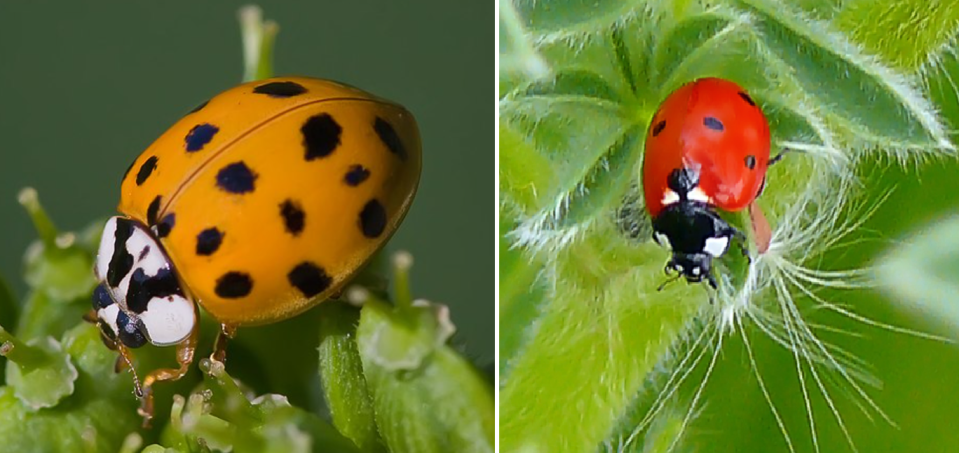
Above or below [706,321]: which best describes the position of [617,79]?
above

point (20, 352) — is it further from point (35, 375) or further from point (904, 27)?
point (904, 27)

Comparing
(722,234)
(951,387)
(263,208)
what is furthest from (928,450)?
(263,208)

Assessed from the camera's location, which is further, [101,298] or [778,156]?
[101,298]

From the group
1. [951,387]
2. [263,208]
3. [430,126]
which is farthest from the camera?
[430,126]

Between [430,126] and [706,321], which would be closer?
[706,321]

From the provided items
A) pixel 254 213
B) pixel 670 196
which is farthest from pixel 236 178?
pixel 670 196

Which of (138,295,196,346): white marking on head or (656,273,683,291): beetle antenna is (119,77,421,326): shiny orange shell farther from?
(656,273,683,291): beetle antenna

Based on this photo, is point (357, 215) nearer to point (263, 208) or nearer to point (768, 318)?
point (263, 208)
